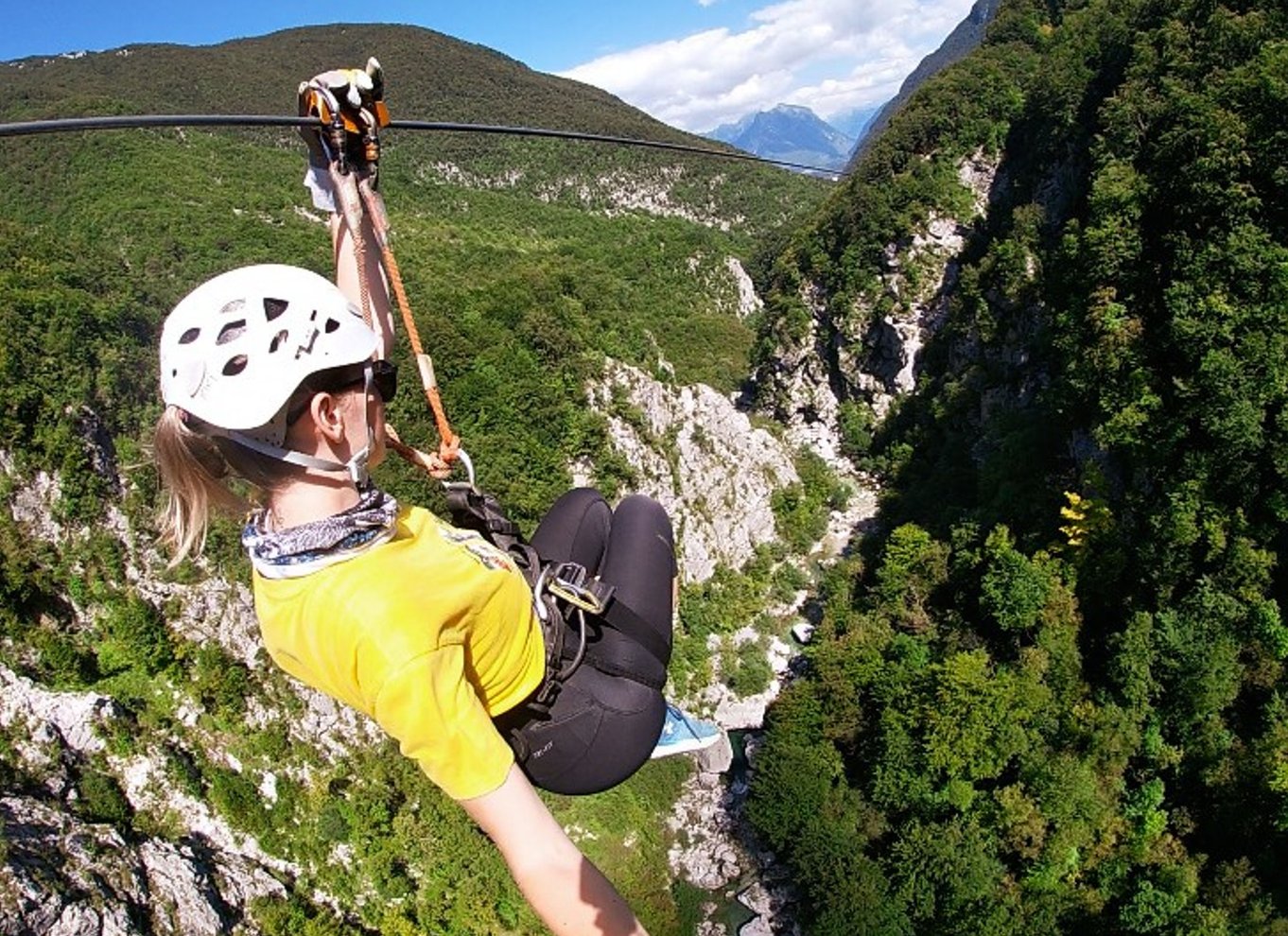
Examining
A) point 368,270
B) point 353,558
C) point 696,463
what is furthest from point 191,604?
point 353,558

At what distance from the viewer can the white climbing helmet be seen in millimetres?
2016

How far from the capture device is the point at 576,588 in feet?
9.53

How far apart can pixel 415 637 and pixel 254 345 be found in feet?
2.85

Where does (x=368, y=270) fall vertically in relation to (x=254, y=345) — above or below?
above

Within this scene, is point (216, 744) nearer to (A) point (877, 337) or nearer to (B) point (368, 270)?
(B) point (368, 270)

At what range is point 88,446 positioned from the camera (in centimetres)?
2155

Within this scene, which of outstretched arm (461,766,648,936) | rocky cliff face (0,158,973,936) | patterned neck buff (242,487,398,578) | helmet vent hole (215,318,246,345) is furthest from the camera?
rocky cliff face (0,158,973,936)

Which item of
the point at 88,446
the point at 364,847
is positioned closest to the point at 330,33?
the point at 88,446

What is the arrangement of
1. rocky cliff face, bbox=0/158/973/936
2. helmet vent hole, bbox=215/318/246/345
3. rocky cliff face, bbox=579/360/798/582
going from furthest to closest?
rocky cliff face, bbox=579/360/798/582, rocky cliff face, bbox=0/158/973/936, helmet vent hole, bbox=215/318/246/345

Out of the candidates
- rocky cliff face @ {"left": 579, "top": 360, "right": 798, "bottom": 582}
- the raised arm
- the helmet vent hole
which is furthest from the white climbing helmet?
rocky cliff face @ {"left": 579, "top": 360, "right": 798, "bottom": 582}

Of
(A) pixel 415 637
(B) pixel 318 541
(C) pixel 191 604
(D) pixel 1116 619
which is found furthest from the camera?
(C) pixel 191 604

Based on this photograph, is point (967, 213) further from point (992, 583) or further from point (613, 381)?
point (992, 583)

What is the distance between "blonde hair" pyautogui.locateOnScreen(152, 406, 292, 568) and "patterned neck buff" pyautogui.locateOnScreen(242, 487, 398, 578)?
146mm

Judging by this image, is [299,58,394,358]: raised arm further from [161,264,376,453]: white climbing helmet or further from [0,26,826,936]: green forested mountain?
[0,26,826,936]: green forested mountain
